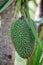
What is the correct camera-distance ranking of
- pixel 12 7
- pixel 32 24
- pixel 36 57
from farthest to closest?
pixel 36 57
pixel 12 7
pixel 32 24

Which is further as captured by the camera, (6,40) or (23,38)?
(6,40)

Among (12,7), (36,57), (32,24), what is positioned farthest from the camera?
(36,57)

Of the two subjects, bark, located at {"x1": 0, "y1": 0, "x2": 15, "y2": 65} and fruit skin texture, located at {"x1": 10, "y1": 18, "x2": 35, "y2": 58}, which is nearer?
fruit skin texture, located at {"x1": 10, "y1": 18, "x2": 35, "y2": 58}

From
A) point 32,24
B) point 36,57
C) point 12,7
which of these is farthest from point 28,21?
point 36,57

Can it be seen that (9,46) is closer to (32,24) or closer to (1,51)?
(1,51)
